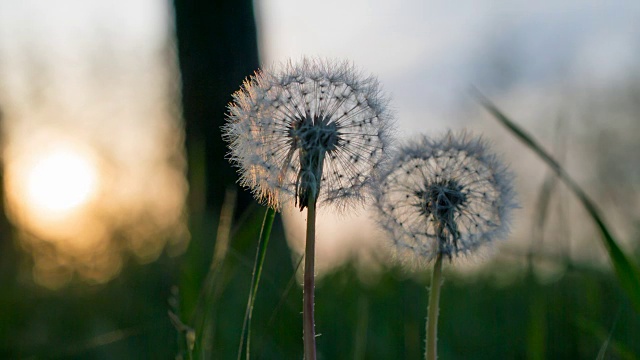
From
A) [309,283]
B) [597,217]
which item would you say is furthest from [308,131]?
[597,217]

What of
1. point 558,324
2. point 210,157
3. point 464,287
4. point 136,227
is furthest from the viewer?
point 136,227

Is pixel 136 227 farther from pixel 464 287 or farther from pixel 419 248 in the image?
pixel 419 248

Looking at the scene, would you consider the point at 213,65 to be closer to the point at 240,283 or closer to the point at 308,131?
the point at 240,283

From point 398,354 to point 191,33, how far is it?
4419 millimetres

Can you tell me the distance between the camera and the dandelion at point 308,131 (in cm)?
181

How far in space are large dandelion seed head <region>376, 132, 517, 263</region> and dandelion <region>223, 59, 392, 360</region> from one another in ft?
0.53

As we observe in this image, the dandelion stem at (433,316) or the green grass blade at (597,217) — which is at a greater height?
the green grass blade at (597,217)

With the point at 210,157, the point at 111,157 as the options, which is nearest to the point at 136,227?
the point at 111,157

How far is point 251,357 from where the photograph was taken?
281cm

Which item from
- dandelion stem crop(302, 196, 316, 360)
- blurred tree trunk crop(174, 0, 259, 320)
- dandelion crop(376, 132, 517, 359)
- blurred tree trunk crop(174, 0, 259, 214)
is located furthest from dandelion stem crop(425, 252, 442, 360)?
blurred tree trunk crop(174, 0, 259, 214)

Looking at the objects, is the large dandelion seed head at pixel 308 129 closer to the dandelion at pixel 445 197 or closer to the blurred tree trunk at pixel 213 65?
the dandelion at pixel 445 197

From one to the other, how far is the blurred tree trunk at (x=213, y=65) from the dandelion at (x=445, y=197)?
4.66m

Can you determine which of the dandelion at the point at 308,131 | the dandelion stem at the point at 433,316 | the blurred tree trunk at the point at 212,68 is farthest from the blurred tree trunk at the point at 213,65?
the dandelion stem at the point at 433,316

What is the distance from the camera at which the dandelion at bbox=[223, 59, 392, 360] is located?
5.93ft
